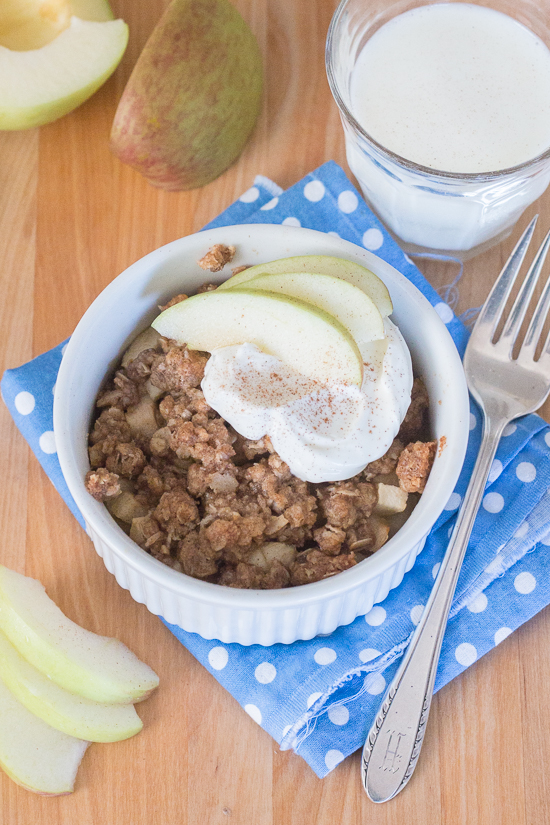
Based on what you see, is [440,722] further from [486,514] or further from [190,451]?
[190,451]

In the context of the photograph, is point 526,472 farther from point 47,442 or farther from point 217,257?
point 47,442

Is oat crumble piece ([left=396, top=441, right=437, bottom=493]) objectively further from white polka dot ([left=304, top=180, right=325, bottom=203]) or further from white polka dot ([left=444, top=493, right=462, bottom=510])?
white polka dot ([left=304, top=180, right=325, bottom=203])

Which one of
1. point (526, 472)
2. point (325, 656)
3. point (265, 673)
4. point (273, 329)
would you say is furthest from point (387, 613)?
point (273, 329)

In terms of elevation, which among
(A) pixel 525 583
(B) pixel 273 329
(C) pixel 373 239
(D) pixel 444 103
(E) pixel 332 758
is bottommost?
(E) pixel 332 758

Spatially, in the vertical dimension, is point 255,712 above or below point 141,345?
below

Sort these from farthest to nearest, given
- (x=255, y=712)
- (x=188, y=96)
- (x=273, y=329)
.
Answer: (x=188, y=96), (x=255, y=712), (x=273, y=329)

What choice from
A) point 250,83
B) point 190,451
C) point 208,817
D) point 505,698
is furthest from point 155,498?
point 250,83

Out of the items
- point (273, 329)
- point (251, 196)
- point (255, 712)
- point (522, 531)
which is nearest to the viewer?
point (273, 329)
